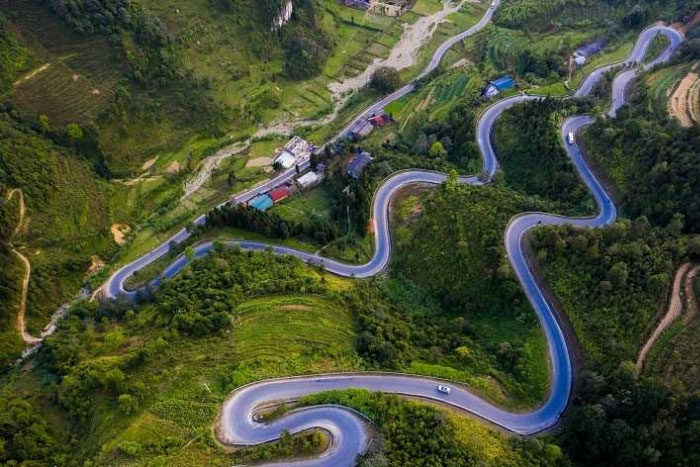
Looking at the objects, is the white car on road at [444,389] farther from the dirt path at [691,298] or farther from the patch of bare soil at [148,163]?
the patch of bare soil at [148,163]

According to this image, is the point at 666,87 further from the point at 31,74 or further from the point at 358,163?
the point at 31,74

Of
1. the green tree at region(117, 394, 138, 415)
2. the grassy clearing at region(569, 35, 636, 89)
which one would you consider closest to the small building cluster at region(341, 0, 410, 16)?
the grassy clearing at region(569, 35, 636, 89)

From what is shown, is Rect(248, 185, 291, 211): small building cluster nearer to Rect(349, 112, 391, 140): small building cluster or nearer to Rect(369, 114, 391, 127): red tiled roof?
Rect(349, 112, 391, 140): small building cluster

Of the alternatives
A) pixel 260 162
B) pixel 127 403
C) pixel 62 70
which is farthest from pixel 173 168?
pixel 127 403

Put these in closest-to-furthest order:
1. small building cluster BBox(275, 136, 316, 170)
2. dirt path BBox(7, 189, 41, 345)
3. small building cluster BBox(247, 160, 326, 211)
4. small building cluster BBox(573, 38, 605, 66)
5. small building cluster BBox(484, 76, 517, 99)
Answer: dirt path BBox(7, 189, 41, 345) → small building cluster BBox(247, 160, 326, 211) → small building cluster BBox(275, 136, 316, 170) → small building cluster BBox(484, 76, 517, 99) → small building cluster BBox(573, 38, 605, 66)

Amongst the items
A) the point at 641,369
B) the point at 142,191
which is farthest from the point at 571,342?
the point at 142,191

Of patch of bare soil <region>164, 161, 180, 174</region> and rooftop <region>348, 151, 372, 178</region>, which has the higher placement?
rooftop <region>348, 151, 372, 178</region>

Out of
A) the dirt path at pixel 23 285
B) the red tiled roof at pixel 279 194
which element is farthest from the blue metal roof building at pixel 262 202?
the dirt path at pixel 23 285
